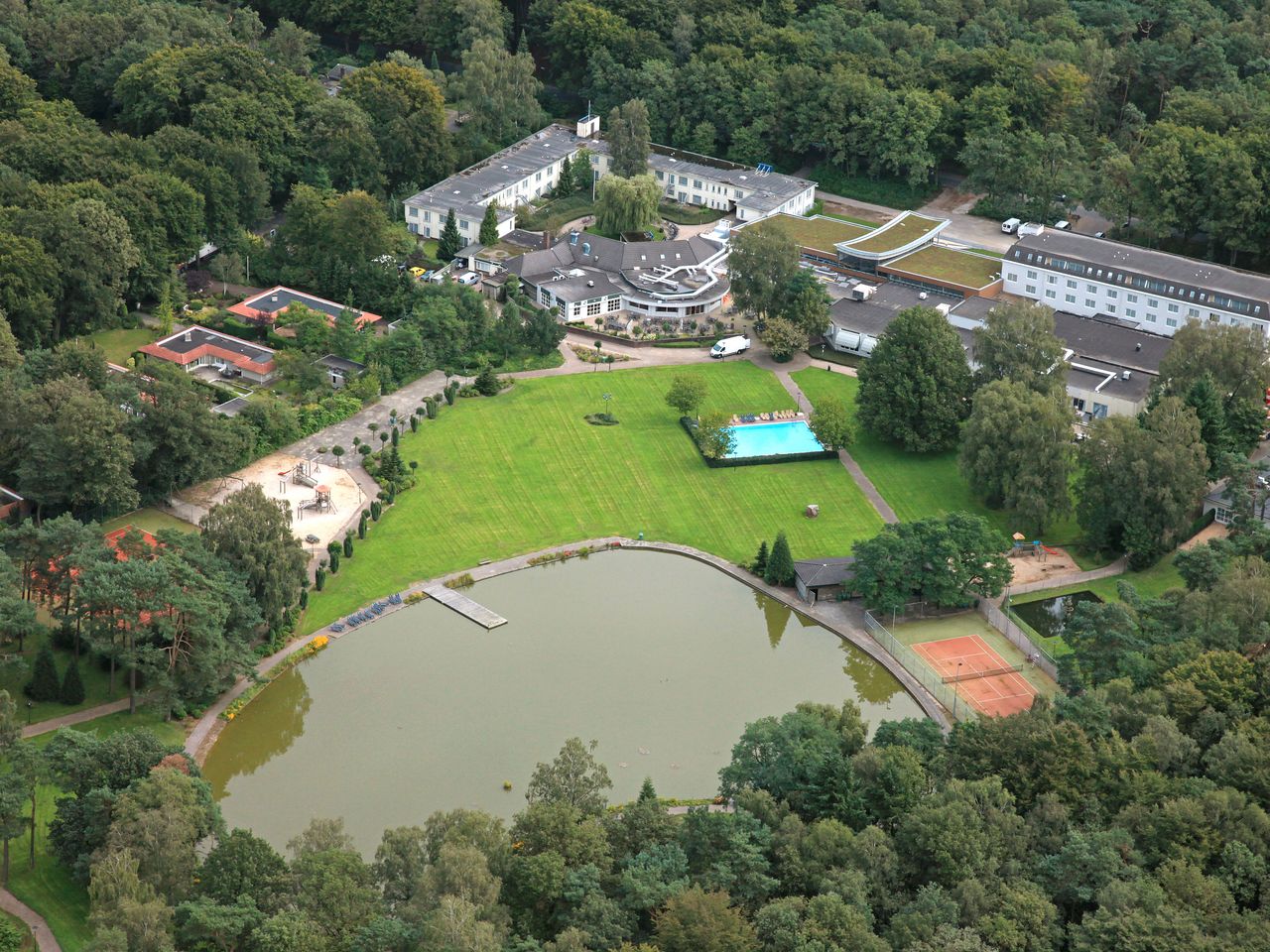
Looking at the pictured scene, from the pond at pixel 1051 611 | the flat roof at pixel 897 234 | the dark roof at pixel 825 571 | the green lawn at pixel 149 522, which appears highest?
the flat roof at pixel 897 234

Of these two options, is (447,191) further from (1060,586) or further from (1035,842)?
(1035,842)

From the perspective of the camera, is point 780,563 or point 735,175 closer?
point 780,563

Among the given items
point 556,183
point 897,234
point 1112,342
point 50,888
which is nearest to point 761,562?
point 1112,342

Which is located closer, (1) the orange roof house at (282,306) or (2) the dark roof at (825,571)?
(2) the dark roof at (825,571)

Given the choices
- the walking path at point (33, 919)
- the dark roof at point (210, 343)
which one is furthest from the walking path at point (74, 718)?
the dark roof at point (210, 343)

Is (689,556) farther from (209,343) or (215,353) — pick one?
(209,343)

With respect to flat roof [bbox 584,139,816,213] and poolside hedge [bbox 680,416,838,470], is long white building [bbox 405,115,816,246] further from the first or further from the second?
poolside hedge [bbox 680,416,838,470]

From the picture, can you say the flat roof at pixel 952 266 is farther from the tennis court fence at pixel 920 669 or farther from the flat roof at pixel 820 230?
the tennis court fence at pixel 920 669
